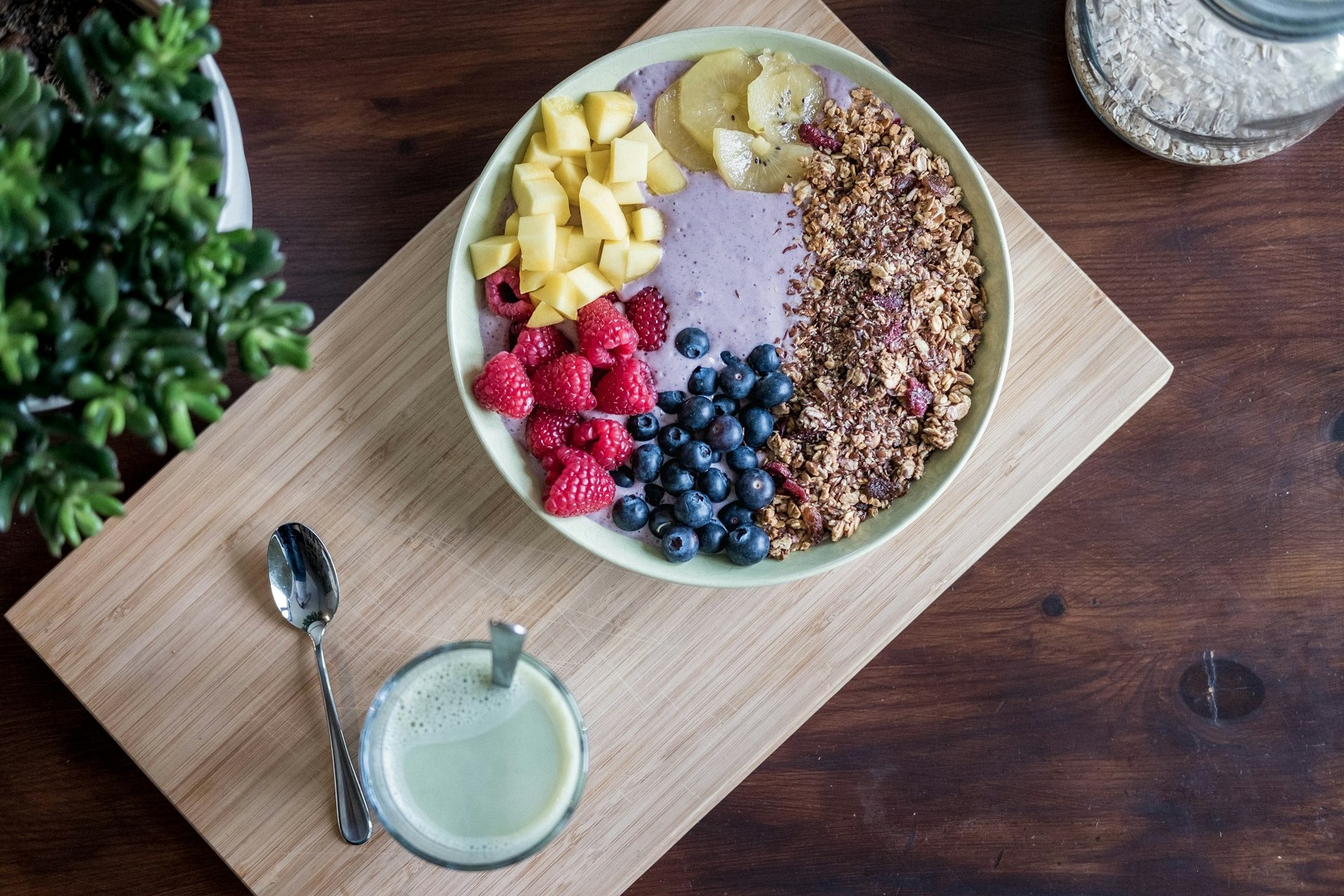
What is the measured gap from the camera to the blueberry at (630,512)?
4.44 feet

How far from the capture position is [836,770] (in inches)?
62.9

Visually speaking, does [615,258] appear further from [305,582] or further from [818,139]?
[305,582]

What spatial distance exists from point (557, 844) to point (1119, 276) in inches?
→ 46.2

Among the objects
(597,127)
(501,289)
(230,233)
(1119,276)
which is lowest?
(1119,276)

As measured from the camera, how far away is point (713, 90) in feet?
4.59

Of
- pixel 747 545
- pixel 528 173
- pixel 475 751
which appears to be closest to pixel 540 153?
pixel 528 173

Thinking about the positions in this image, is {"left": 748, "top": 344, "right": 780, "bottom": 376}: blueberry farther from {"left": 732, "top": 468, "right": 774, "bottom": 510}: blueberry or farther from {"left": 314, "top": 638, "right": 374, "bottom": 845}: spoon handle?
{"left": 314, "top": 638, "right": 374, "bottom": 845}: spoon handle

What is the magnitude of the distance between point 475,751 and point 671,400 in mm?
521

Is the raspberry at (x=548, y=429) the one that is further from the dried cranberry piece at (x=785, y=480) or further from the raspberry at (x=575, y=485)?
the dried cranberry piece at (x=785, y=480)

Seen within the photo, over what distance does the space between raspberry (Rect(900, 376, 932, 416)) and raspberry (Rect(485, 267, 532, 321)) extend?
1.69 ft

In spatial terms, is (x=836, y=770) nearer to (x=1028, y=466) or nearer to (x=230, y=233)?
(x=1028, y=466)

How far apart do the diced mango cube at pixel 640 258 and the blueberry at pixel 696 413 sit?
0.60 ft

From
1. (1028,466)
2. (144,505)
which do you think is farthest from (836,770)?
(144,505)

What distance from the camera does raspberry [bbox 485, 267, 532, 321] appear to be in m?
1.38
